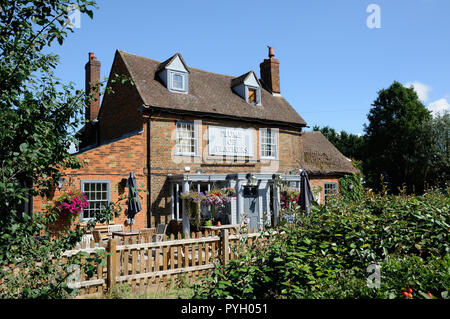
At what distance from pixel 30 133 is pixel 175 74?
16.3m

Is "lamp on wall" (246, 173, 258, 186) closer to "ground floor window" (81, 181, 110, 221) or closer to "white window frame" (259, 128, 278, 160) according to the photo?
"white window frame" (259, 128, 278, 160)

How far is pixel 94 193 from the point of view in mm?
15086

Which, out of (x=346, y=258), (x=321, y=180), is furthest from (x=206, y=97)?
(x=346, y=258)

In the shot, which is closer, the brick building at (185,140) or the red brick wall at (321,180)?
the brick building at (185,140)

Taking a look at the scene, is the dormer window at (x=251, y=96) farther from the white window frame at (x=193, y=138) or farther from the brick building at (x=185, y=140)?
the white window frame at (x=193, y=138)

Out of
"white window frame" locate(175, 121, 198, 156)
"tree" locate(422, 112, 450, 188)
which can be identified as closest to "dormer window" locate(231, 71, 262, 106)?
"white window frame" locate(175, 121, 198, 156)

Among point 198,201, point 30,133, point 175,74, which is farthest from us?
point 175,74

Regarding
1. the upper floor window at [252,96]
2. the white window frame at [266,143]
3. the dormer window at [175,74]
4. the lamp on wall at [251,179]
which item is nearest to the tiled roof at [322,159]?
the white window frame at [266,143]

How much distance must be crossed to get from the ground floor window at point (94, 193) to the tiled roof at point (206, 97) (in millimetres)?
4228

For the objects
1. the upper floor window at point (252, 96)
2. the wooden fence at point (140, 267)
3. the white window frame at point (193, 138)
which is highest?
the upper floor window at point (252, 96)

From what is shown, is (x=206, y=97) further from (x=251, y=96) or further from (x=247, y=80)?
(x=251, y=96)

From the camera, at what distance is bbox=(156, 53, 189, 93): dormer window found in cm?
Answer: 1866

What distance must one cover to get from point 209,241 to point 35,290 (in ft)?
19.1

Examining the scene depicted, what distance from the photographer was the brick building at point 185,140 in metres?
16.0
